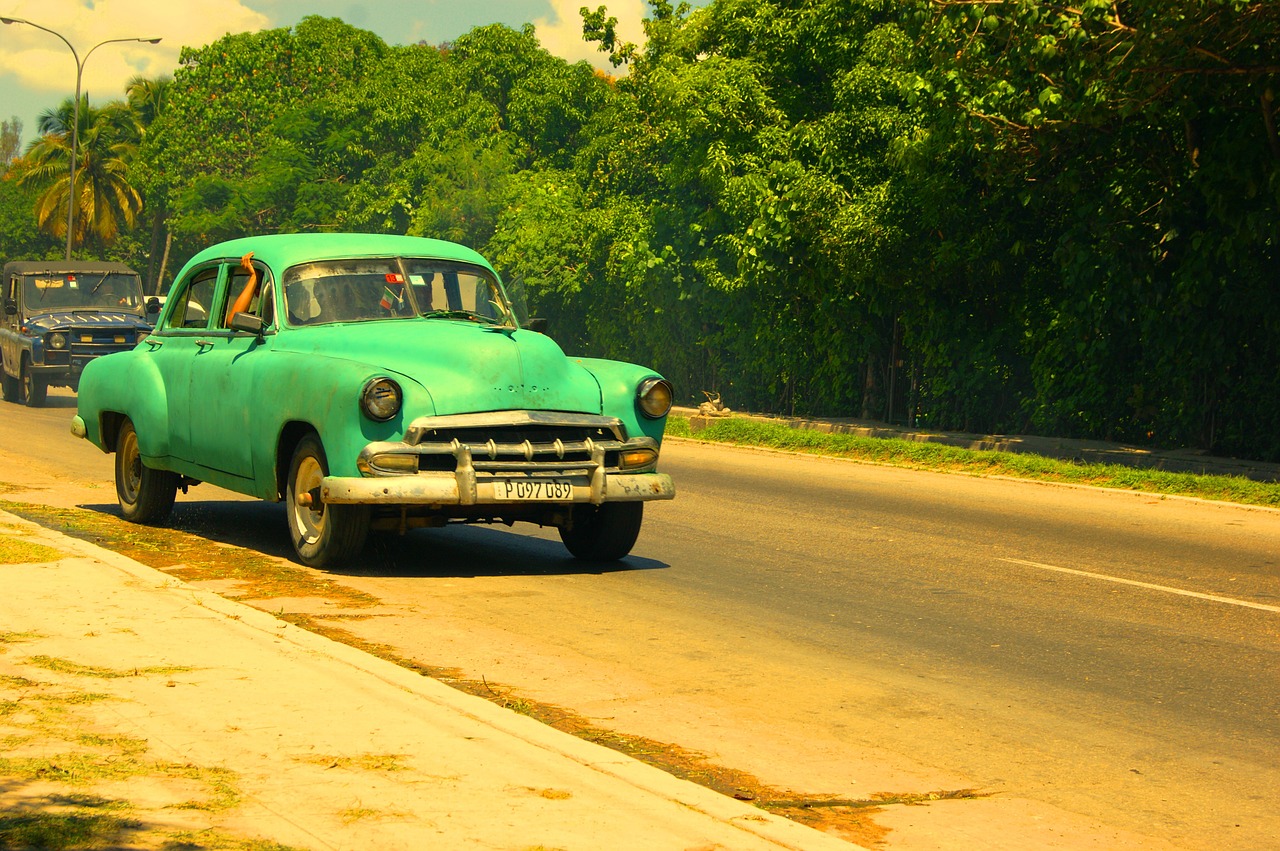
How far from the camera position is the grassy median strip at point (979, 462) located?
Result: 1541 cm

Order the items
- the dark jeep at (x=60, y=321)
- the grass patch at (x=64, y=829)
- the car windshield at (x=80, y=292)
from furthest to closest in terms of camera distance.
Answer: the car windshield at (x=80, y=292) → the dark jeep at (x=60, y=321) → the grass patch at (x=64, y=829)

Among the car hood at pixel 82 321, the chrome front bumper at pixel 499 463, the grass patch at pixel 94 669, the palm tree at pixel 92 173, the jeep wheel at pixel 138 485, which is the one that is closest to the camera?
the grass patch at pixel 94 669

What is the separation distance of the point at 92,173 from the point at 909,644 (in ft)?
237

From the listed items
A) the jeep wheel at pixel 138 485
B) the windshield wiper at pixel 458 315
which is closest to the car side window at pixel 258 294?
the windshield wiper at pixel 458 315

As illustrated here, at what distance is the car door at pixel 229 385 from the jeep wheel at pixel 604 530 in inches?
82.8

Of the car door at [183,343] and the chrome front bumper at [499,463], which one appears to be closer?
the chrome front bumper at [499,463]

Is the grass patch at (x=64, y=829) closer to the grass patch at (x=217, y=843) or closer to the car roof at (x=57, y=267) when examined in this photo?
the grass patch at (x=217, y=843)

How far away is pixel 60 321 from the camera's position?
26812 millimetres

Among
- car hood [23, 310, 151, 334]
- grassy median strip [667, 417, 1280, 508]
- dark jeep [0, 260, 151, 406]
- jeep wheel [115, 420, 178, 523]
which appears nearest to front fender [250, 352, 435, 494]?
jeep wheel [115, 420, 178, 523]

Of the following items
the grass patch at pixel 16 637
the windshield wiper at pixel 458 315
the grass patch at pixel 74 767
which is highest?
the windshield wiper at pixel 458 315

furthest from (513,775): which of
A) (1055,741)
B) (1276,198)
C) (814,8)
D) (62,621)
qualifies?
(814,8)

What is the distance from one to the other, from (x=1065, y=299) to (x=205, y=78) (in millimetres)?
49473

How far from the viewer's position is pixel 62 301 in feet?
90.8

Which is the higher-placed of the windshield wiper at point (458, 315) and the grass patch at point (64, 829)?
the windshield wiper at point (458, 315)
